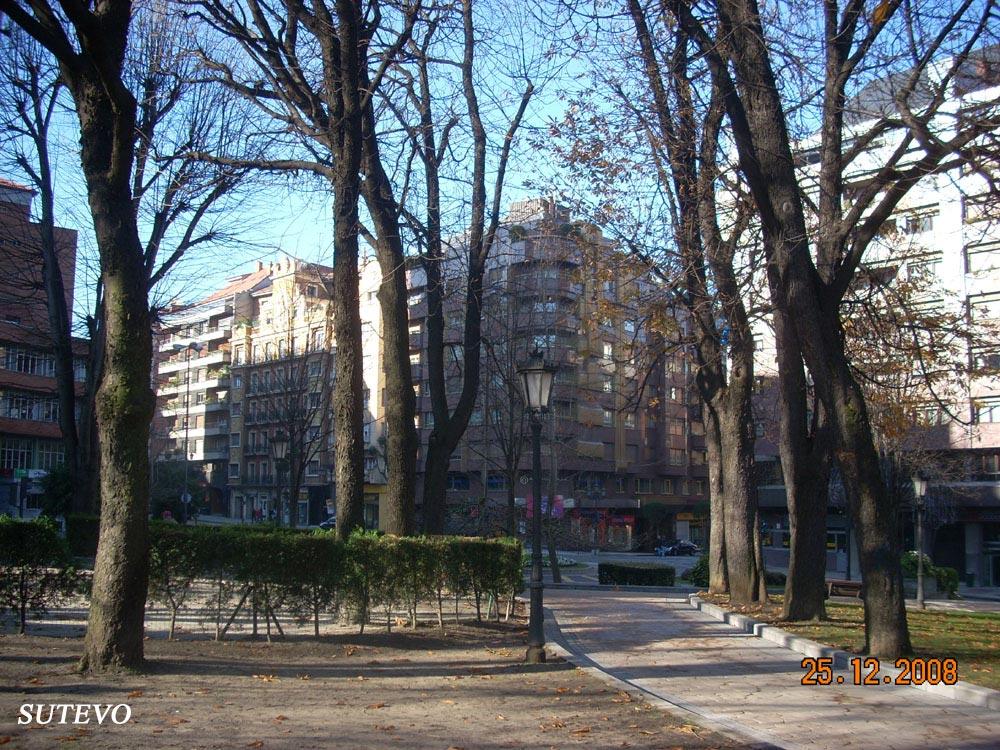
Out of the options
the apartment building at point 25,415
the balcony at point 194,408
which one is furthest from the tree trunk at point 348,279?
the balcony at point 194,408

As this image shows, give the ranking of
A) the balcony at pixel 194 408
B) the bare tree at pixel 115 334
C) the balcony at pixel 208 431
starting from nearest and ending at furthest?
the bare tree at pixel 115 334
the balcony at pixel 208 431
the balcony at pixel 194 408

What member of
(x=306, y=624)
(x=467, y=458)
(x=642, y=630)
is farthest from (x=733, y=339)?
(x=467, y=458)

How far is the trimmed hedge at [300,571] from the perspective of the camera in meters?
10.8

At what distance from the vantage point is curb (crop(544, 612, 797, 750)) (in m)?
6.85

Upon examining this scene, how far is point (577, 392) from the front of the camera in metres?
42.3

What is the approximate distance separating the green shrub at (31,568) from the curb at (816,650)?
9313 mm

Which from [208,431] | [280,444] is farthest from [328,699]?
[208,431]

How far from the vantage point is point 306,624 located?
11719mm

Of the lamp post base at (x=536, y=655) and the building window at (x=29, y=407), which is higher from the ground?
the building window at (x=29, y=407)

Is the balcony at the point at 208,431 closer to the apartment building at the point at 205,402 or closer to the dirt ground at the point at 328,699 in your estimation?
the apartment building at the point at 205,402

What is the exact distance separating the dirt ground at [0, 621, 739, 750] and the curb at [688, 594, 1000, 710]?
290 centimetres

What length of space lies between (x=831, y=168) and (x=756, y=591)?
800 cm
